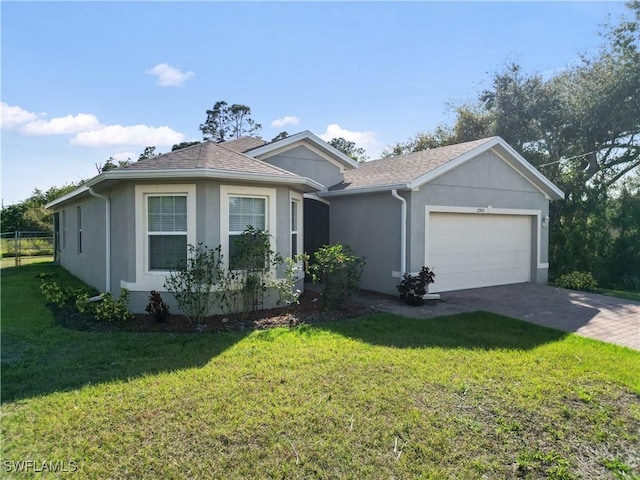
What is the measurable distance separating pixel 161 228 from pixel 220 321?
2342 millimetres

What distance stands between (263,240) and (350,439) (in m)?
5.26

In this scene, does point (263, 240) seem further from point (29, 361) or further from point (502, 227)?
point (502, 227)

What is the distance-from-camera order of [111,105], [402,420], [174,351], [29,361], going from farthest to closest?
[111,105], [174,351], [29,361], [402,420]

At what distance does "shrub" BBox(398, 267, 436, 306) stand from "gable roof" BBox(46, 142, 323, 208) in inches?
135

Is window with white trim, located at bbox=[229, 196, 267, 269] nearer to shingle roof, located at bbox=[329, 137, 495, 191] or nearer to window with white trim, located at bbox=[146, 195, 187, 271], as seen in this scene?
window with white trim, located at bbox=[146, 195, 187, 271]

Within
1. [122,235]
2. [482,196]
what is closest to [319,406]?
[122,235]

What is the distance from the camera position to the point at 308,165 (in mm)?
13289

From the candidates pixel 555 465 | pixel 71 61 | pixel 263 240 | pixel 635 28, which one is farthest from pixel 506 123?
pixel 555 465

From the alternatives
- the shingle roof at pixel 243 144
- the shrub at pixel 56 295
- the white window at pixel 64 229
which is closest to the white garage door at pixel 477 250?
the shingle roof at pixel 243 144

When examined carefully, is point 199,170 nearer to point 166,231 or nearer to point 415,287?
point 166,231

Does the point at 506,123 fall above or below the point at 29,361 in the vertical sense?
above

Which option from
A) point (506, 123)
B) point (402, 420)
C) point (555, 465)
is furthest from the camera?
point (506, 123)

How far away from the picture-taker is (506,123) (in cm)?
2219

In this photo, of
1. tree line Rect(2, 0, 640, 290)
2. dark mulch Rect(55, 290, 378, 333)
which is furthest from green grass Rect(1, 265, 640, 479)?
tree line Rect(2, 0, 640, 290)
